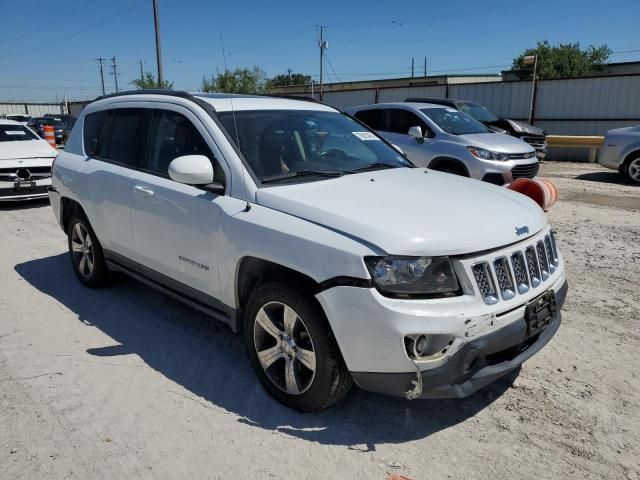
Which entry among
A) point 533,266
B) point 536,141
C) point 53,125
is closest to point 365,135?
point 533,266

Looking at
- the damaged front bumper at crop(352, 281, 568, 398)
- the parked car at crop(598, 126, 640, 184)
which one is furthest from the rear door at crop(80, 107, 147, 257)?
the parked car at crop(598, 126, 640, 184)

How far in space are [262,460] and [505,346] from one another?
1398 millimetres

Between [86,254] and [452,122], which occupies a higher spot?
[452,122]

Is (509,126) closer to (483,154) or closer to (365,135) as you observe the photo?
(483,154)

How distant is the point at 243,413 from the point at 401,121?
26.0 ft

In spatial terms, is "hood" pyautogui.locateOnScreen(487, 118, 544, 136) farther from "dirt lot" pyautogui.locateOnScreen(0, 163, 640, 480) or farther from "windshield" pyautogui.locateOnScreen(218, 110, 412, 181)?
"windshield" pyautogui.locateOnScreen(218, 110, 412, 181)

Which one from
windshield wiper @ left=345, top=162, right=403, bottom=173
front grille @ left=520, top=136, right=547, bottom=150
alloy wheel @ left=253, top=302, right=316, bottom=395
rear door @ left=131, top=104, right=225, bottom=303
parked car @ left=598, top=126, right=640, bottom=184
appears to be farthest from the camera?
front grille @ left=520, top=136, right=547, bottom=150

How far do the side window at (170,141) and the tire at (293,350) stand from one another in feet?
3.55

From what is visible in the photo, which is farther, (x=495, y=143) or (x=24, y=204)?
(x=24, y=204)

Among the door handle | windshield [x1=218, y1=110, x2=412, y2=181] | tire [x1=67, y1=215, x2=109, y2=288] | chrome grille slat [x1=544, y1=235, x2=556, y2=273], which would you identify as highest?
windshield [x1=218, y1=110, x2=412, y2=181]

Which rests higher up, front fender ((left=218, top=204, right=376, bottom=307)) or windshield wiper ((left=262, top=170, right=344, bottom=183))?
windshield wiper ((left=262, top=170, right=344, bottom=183))

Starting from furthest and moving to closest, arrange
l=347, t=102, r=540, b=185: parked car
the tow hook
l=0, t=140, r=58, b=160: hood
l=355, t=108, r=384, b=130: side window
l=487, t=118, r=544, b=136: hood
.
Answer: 1. l=487, t=118, r=544, b=136: hood
2. l=355, t=108, r=384, b=130: side window
3. l=0, t=140, r=58, b=160: hood
4. l=347, t=102, r=540, b=185: parked car
5. the tow hook

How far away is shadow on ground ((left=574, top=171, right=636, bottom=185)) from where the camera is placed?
11.9 meters

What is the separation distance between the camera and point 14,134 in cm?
1045
